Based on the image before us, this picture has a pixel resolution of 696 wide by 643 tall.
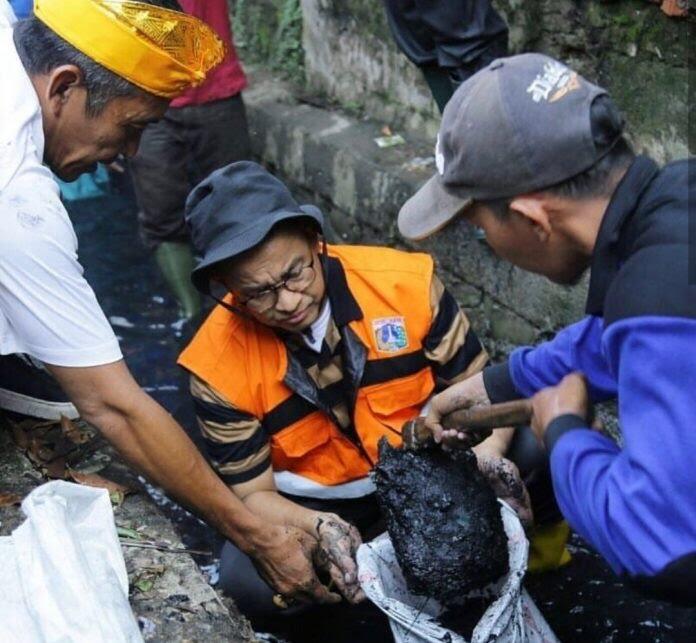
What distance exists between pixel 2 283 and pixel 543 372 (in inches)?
53.8

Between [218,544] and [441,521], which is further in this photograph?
[218,544]

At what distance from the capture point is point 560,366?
2490 mm

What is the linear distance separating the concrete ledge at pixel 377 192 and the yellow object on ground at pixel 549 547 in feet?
3.45

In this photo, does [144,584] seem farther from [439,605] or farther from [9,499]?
[439,605]

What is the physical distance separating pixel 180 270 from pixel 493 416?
324cm

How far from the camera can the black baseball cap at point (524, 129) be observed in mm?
1930

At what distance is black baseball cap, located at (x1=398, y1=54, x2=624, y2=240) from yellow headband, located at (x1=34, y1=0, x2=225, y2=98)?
3.73ft

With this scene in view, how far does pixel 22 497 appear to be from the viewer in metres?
3.25

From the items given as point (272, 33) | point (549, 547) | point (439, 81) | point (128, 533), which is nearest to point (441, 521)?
point (549, 547)

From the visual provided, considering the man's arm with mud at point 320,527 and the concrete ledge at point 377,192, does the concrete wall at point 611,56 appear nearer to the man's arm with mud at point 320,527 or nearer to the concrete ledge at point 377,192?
the concrete ledge at point 377,192

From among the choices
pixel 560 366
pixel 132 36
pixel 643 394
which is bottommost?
pixel 560 366

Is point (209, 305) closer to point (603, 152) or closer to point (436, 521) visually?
point (436, 521)

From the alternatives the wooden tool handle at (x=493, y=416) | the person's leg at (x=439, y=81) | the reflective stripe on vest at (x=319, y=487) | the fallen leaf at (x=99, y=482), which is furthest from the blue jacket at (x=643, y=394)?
the person's leg at (x=439, y=81)

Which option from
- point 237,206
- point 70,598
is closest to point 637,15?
point 237,206
